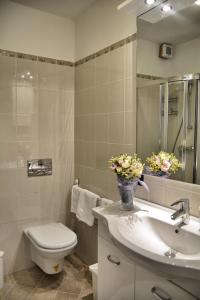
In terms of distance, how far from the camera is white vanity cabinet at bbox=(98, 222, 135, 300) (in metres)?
1.29

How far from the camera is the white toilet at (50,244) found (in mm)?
1973

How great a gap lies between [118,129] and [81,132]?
586 mm

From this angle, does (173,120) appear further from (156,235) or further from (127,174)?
(156,235)

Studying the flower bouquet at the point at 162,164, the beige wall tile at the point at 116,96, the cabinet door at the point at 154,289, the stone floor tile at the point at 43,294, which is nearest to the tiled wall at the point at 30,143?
the stone floor tile at the point at 43,294

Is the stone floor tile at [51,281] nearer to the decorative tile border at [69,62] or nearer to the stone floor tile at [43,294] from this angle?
the stone floor tile at [43,294]

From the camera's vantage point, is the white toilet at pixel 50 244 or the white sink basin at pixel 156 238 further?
the white toilet at pixel 50 244

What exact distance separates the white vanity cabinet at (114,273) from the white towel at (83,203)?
0.63 meters

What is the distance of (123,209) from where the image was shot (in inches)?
61.8

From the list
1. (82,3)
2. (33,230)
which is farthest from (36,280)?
(82,3)

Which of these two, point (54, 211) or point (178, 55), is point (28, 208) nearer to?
point (54, 211)

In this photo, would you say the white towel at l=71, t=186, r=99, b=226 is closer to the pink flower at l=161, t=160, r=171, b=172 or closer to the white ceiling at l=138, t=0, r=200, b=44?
the pink flower at l=161, t=160, r=171, b=172

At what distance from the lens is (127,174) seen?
152 cm

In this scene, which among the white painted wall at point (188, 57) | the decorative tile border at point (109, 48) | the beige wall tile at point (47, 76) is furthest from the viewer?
the beige wall tile at point (47, 76)

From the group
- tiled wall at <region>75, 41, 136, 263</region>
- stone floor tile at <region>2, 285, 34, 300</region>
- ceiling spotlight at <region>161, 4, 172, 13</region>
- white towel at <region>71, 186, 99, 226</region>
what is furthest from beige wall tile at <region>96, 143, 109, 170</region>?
stone floor tile at <region>2, 285, 34, 300</region>
